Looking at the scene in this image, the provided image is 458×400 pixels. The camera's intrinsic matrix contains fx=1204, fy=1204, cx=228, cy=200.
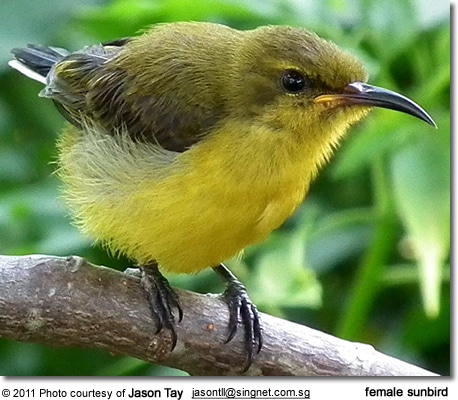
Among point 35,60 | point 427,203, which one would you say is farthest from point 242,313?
point 35,60

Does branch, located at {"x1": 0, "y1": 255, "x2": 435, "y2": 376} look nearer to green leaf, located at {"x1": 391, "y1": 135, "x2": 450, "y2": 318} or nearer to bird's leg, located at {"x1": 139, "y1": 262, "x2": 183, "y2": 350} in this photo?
bird's leg, located at {"x1": 139, "y1": 262, "x2": 183, "y2": 350}

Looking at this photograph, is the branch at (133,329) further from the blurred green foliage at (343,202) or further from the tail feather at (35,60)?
the tail feather at (35,60)

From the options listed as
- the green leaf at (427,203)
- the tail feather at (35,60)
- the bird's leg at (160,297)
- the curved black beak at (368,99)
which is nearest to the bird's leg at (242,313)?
the bird's leg at (160,297)

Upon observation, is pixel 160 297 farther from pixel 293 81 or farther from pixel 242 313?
pixel 293 81

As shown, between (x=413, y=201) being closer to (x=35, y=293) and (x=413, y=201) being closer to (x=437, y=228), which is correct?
(x=437, y=228)

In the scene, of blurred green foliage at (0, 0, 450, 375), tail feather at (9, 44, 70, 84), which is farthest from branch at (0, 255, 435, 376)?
tail feather at (9, 44, 70, 84)

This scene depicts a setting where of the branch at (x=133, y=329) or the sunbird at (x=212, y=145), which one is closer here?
the branch at (x=133, y=329)

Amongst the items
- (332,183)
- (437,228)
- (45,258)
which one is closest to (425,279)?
(437,228)

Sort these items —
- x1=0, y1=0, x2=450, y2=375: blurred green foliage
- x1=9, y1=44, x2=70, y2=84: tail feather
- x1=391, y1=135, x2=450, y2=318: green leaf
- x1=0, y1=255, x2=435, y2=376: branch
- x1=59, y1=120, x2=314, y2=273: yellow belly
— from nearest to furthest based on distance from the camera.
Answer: x1=0, y1=255, x2=435, y2=376: branch
x1=59, y1=120, x2=314, y2=273: yellow belly
x1=391, y1=135, x2=450, y2=318: green leaf
x1=0, y1=0, x2=450, y2=375: blurred green foliage
x1=9, y1=44, x2=70, y2=84: tail feather
